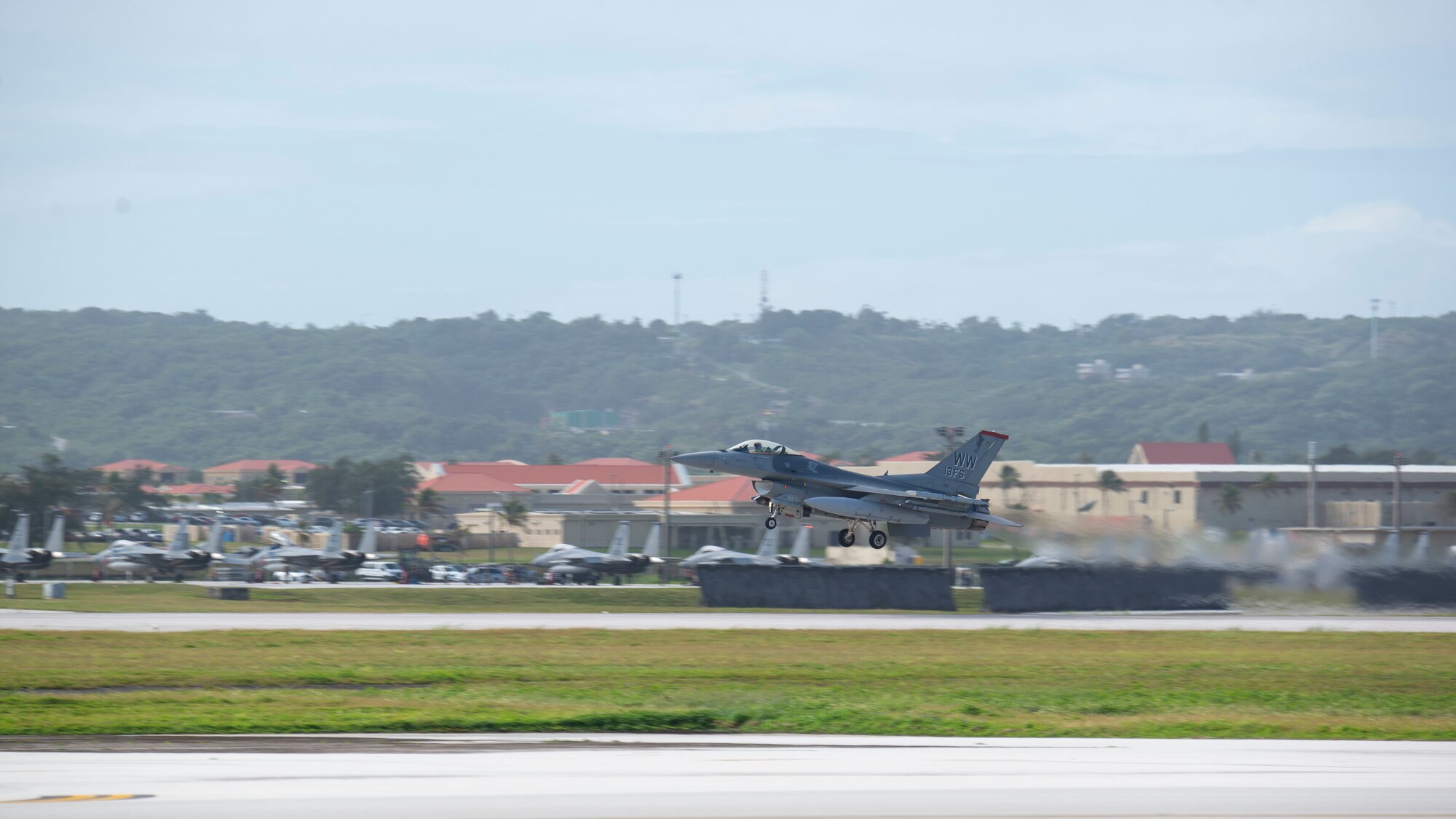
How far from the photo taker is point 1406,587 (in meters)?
53.1

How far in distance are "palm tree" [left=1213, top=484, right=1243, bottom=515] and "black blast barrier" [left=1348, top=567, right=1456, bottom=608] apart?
61.8 metres

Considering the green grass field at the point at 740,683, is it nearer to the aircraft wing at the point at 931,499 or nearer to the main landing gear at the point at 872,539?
the main landing gear at the point at 872,539

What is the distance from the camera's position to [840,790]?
687 inches

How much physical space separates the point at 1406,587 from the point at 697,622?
92.0 feet

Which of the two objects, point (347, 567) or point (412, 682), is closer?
point (412, 682)

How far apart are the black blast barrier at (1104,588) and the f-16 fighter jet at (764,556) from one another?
20.1 metres

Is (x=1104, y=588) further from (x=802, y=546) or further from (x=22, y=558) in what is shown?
(x=22, y=558)

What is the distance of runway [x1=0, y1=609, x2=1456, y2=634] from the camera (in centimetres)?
4494

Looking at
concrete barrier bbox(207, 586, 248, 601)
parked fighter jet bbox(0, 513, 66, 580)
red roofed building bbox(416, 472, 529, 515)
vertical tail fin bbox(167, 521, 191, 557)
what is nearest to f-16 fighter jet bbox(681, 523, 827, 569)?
concrete barrier bbox(207, 586, 248, 601)

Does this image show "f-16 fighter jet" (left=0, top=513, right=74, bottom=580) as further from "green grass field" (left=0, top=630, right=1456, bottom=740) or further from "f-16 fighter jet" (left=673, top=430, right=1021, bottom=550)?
"f-16 fighter jet" (left=673, top=430, right=1021, bottom=550)

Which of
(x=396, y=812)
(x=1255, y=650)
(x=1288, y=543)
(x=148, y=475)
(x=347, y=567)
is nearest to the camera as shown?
(x=396, y=812)

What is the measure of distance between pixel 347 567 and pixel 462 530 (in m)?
47.0

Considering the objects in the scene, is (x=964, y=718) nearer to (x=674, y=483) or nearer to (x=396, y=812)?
(x=396, y=812)

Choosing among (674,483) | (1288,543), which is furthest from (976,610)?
(674,483)
